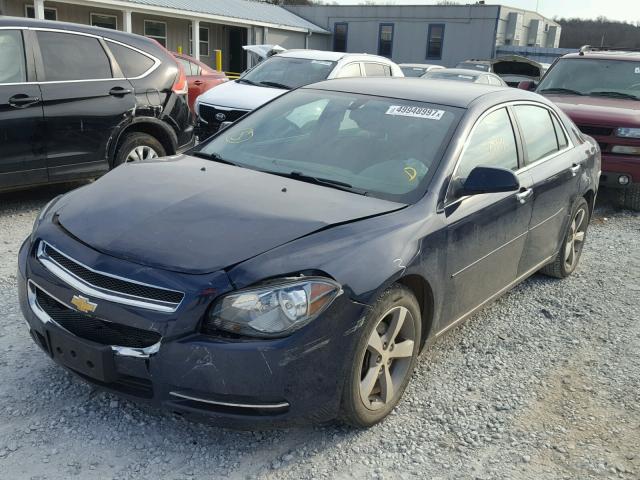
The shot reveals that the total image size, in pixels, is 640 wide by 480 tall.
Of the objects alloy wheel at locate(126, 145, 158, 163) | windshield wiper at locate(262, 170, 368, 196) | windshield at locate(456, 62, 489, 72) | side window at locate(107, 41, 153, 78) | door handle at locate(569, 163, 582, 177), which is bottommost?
windshield at locate(456, 62, 489, 72)

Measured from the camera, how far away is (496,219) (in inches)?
149

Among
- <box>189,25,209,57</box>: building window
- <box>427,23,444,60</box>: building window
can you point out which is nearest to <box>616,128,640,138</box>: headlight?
<box>189,25,209,57</box>: building window

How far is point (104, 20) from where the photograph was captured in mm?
23594

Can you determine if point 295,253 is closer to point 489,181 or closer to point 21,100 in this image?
point 489,181

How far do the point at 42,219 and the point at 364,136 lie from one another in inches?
71.6

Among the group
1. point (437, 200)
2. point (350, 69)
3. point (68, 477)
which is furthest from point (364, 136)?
point (350, 69)

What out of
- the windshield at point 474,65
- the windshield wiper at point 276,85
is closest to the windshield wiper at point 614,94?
the windshield wiper at point 276,85

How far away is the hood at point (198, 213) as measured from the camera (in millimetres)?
2684

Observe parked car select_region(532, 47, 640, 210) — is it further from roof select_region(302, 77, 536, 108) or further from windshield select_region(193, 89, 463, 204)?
windshield select_region(193, 89, 463, 204)

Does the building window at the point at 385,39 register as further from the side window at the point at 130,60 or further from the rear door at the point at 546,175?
the rear door at the point at 546,175

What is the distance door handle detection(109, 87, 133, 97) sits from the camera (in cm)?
642

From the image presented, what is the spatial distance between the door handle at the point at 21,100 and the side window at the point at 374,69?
6132 mm

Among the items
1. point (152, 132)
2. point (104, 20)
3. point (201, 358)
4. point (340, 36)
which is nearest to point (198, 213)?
point (201, 358)

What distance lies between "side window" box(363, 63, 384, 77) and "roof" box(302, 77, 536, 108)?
6.39 meters
